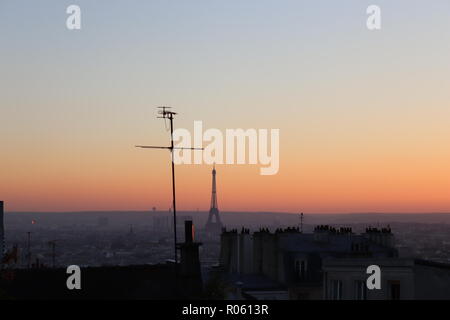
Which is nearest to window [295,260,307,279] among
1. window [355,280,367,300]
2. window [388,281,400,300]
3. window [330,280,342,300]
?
window [330,280,342,300]

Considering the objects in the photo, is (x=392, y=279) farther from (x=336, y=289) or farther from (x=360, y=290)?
(x=336, y=289)

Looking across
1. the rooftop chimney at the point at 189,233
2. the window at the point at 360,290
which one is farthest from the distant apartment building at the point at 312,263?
the rooftop chimney at the point at 189,233

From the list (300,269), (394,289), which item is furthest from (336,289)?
(300,269)

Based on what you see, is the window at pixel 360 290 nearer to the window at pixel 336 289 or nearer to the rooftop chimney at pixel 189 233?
the window at pixel 336 289

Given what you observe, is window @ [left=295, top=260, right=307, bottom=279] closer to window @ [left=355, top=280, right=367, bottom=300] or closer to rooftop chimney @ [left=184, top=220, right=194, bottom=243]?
window @ [left=355, top=280, right=367, bottom=300]

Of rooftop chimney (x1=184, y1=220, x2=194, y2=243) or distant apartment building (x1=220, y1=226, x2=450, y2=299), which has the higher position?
rooftop chimney (x1=184, y1=220, x2=194, y2=243)
